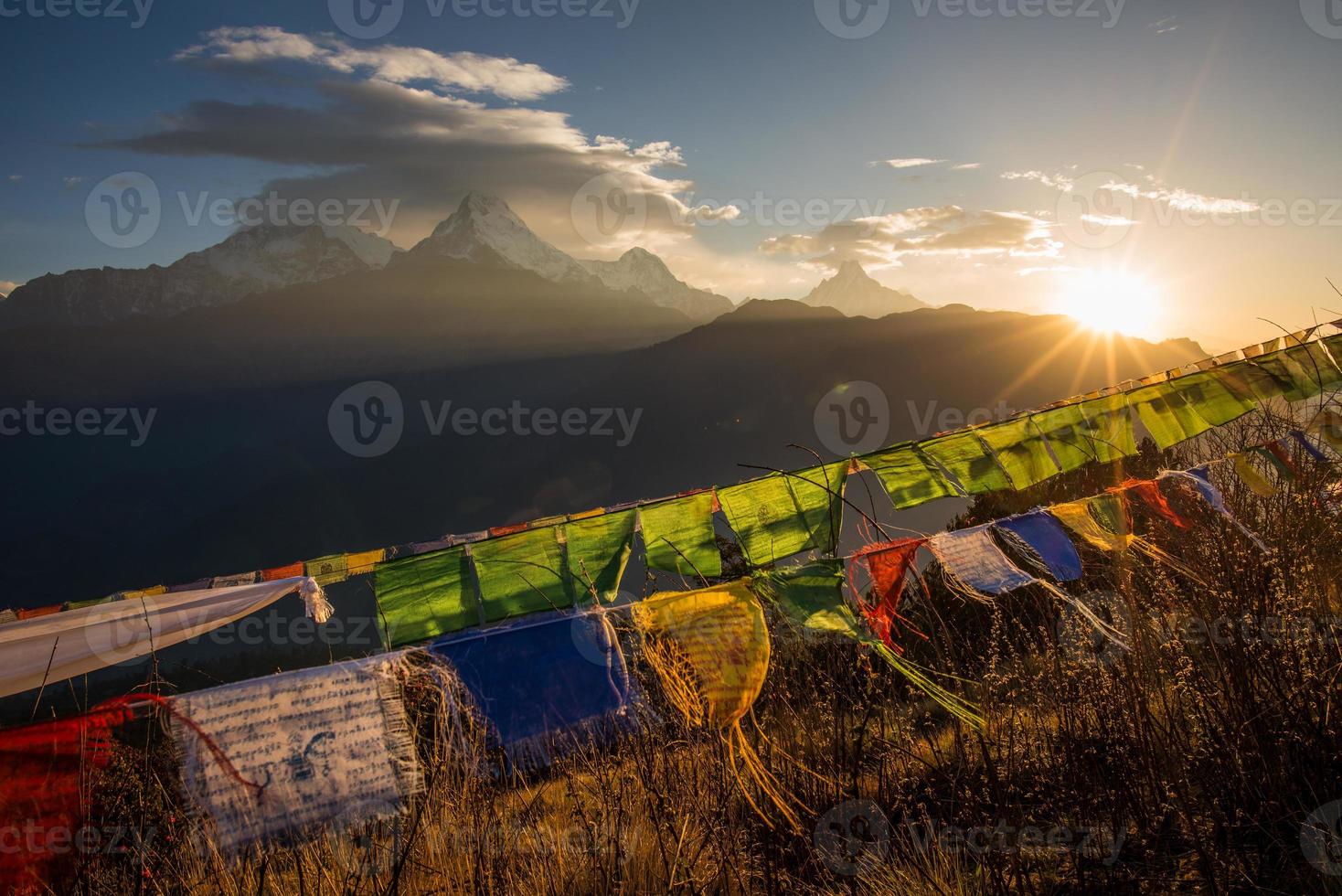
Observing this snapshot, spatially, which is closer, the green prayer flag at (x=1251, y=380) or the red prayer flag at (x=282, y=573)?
the red prayer flag at (x=282, y=573)

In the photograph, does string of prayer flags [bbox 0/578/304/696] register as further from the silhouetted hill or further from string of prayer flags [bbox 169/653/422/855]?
the silhouetted hill

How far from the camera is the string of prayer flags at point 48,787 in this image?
267 centimetres

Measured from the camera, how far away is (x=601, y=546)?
26.5 ft

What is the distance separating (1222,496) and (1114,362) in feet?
296

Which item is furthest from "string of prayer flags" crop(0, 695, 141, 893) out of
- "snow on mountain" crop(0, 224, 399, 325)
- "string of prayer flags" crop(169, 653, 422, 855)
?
"snow on mountain" crop(0, 224, 399, 325)

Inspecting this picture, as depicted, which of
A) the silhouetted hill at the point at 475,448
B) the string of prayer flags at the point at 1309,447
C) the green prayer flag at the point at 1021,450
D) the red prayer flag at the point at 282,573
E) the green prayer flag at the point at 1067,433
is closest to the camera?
the string of prayer flags at the point at 1309,447

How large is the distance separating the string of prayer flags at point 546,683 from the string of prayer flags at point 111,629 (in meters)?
3.84

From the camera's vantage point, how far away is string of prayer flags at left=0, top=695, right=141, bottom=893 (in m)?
2.67

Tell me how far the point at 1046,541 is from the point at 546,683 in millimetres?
3956

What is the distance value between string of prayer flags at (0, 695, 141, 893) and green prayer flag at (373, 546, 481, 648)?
4586 millimetres

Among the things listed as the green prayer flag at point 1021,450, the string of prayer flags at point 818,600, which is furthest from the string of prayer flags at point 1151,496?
the string of prayer flags at point 818,600

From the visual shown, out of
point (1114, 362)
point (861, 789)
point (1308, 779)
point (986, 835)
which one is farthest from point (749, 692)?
point (1114, 362)

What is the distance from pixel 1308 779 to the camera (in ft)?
10.2

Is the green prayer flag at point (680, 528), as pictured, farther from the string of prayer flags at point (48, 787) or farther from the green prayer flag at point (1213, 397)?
the green prayer flag at point (1213, 397)
